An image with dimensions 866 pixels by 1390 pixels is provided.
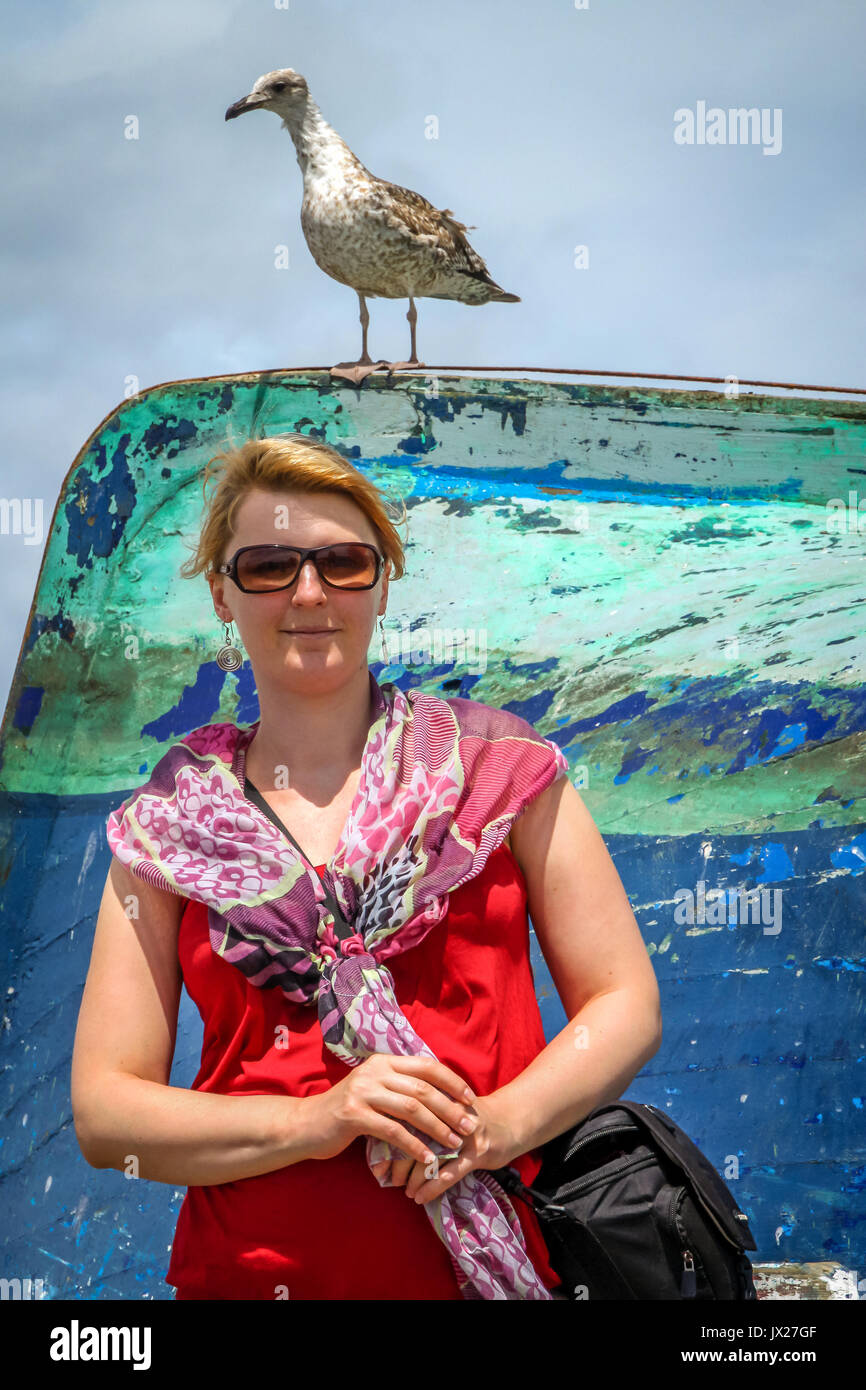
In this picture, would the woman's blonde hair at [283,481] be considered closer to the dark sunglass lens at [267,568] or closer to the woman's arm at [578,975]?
the dark sunglass lens at [267,568]

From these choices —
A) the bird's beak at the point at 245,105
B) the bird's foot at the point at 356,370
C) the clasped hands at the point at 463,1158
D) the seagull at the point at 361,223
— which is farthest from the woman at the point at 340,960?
the bird's beak at the point at 245,105

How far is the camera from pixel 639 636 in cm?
351

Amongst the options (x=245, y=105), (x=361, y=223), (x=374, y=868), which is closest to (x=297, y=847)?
(x=374, y=868)

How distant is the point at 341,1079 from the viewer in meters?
1.62

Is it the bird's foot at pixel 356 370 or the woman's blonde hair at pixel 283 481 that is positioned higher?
the bird's foot at pixel 356 370

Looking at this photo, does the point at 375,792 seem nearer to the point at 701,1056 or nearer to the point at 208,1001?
the point at 208,1001

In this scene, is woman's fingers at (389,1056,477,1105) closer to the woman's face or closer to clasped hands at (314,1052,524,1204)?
clasped hands at (314,1052,524,1204)

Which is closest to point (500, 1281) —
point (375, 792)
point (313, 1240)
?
point (313, 1240)

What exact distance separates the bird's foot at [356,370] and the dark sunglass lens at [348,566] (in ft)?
6.26

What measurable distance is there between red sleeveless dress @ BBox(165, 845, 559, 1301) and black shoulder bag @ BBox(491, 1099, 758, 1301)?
68 mm

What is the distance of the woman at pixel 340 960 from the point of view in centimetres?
156

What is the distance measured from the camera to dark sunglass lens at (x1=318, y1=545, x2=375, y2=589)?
185 cm

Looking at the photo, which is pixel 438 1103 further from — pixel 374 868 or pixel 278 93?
pixel 278 93

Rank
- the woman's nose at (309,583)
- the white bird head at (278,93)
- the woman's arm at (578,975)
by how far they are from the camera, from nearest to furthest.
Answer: the woman's arm at (578,975)
the woman's nose at (309,583)
the white bird head at (278,93)
